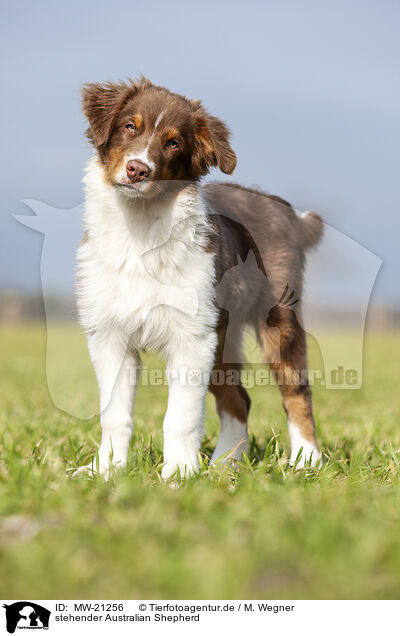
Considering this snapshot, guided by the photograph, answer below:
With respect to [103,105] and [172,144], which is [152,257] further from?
[103,105]

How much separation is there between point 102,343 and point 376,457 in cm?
193

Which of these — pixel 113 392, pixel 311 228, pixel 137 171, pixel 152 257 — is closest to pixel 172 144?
pixel 137 171

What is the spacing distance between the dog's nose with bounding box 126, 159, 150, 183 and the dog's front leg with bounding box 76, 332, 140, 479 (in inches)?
35.8

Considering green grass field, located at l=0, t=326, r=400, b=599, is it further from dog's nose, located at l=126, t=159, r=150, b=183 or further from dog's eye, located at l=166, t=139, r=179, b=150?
dog's eye, located at l=166, t=139, r=179, b=150

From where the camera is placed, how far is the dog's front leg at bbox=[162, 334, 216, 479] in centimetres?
372

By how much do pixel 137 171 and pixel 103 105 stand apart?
70 centimetres

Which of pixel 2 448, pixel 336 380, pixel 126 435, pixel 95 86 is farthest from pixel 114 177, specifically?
pixel 336 380

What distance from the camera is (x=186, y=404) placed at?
3.76 meters

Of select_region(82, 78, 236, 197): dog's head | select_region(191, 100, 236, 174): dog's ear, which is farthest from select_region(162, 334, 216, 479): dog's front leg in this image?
select_region(191, 100, 236, 174): dog's ear

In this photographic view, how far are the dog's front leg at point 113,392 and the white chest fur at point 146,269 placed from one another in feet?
0.29

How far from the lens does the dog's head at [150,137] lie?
3.73m

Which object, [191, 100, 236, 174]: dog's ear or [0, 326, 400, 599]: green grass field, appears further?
[191, 100, 236, 174]: dog's ear

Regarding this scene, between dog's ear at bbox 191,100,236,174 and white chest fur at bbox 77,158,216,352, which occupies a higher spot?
dog's ear at bbox 191,100,236,174
